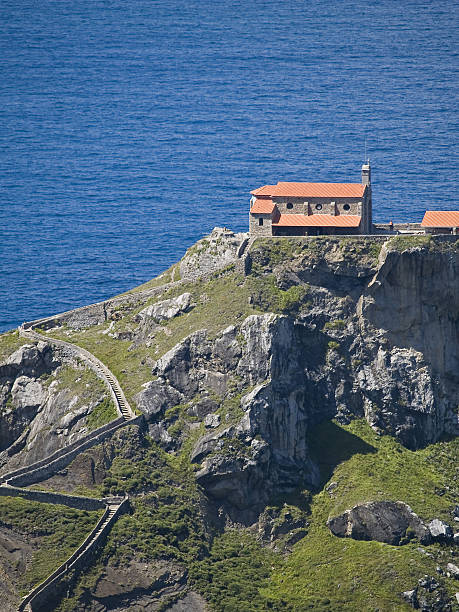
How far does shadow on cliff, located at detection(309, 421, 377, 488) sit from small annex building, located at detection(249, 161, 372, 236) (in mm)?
22559

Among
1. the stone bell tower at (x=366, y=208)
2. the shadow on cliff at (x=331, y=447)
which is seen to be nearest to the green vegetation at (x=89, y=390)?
the shadow on cliff at (x=331, y=447)

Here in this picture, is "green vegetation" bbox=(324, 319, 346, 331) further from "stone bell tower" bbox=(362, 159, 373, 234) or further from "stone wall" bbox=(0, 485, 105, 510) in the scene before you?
"stone wall" bbox=(0, 485, 105, 510)

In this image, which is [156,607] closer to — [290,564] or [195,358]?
[290,564]

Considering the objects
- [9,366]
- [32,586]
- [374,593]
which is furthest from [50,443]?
[374,593]

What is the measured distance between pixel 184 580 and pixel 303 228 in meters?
46.3

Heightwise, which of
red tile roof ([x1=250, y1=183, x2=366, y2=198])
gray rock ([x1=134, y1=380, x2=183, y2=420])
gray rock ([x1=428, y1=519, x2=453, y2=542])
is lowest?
gray rock ([x1=428, y1=519, x2=453, y2=542])

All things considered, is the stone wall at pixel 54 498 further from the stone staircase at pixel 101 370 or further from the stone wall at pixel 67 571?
the stone staircase at pixel 101 370

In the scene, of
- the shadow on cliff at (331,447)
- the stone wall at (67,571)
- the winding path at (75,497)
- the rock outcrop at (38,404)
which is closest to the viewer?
the stone wall at (67,571)

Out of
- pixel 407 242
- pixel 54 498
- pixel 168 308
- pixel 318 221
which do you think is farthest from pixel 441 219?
pixel 54 498

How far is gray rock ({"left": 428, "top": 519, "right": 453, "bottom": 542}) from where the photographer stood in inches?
6860

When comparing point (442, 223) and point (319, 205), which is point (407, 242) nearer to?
point (442, 223)

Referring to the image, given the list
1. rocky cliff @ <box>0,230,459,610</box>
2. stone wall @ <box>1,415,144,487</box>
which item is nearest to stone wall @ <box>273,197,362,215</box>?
rocky cliff @ <box>0,230,459,610</box>

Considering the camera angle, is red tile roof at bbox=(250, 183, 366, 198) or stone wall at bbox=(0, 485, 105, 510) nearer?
stone wall at bbox=(0, 485, 105, 510)

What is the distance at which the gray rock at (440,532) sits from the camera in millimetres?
174250
